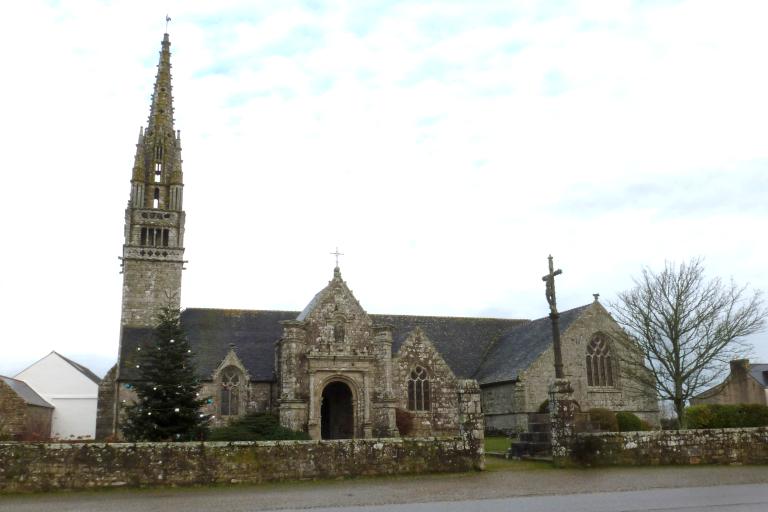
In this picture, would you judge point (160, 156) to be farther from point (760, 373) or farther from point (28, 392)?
point (760, 373)

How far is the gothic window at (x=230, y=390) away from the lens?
3403 centimetres

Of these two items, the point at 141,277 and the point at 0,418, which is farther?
the point at 141,277

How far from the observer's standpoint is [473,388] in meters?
19.1

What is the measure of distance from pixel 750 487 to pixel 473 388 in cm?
748

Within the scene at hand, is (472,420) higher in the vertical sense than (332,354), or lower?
lower

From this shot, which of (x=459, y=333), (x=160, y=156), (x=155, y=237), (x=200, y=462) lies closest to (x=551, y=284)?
(x=200, y=462)

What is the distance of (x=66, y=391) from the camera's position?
5547 centimetres

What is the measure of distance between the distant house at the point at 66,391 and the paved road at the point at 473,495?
4451cm

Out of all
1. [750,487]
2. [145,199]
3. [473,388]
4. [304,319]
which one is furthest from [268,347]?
[750,487]

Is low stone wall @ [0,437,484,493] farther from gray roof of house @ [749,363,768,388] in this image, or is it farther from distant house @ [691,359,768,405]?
gray roof of house @ [749,363,768,388]

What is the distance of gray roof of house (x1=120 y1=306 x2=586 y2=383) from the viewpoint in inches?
1404

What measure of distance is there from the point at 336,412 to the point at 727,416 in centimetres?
1861

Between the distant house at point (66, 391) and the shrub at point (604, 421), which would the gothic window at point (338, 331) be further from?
the distant house at point (66, 391)

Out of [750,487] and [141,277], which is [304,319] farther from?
[750,487]
